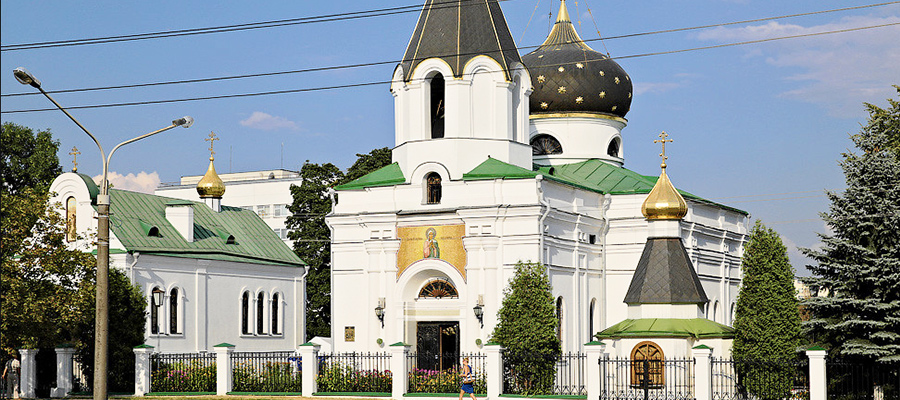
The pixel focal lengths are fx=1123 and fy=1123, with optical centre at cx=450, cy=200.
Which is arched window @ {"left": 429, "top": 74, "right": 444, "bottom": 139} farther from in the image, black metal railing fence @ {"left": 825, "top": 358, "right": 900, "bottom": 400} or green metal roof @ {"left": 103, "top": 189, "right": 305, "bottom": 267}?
black metal railing fence @ {"left": 825, "top": 358, "right": 900, "bottom": 400}

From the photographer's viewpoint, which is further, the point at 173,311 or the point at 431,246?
the point at 173,311

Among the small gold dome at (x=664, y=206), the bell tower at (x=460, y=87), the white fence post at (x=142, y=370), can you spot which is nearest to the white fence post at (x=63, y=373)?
the white fence post at (x=142, y=370)

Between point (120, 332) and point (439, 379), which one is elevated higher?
point (120, 332)

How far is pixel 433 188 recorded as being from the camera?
30.8 meters

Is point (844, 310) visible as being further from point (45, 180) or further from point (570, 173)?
point (45, 180)

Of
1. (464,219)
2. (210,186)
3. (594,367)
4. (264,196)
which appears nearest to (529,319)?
(464,219)

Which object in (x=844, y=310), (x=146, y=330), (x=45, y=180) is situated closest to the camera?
(x=844, y=310)

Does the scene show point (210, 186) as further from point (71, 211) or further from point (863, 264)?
point (863, 264)

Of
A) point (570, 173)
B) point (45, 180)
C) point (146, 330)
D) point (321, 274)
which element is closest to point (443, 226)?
point (570, 173)

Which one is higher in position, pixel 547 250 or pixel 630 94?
pixel 630 94

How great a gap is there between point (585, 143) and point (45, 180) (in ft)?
72.2

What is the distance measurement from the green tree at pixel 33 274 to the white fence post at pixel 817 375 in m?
16.1

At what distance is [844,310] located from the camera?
2480 cm

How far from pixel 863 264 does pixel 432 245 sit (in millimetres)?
10988
